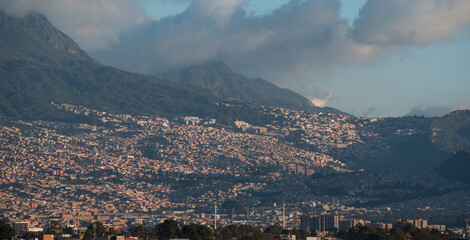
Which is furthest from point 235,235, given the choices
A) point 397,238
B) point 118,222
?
point 118,222

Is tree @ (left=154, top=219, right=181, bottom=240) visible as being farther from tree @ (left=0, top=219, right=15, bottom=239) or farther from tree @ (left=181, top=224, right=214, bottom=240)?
tree @ (left=0, top=219, right=15, bottom=239)

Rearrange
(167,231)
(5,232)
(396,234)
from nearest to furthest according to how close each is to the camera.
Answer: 1. (5,232)
2. (167,231)
3. (396,234)

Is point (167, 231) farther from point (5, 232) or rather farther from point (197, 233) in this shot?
point (5, 232)

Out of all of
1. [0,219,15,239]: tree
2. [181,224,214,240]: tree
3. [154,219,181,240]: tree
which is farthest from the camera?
[154,219,181,240]: tree

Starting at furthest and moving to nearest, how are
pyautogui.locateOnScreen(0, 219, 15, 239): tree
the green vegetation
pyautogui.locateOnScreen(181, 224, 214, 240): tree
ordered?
the green vegetation
pyautogui.locateOnScreen(181, 224, 214, 240): tree
pyautogui.locateOnScreen(0, 219, 15, 239): tree

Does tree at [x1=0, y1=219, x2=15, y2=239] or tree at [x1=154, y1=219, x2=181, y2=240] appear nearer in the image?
tree at [x1=0, y1=219, x2=15, y2=239]

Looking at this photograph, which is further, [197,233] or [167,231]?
[167,231]

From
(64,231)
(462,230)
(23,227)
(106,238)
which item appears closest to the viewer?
(106,238)

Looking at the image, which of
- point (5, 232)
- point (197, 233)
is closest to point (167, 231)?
point (197, 233)

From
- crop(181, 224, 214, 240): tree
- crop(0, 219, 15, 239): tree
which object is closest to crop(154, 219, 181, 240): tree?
crop(181, 224, 214, 240): tree

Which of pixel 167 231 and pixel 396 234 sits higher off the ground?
pixel 167 231

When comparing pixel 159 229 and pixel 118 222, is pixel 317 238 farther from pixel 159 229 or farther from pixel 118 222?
pixel 118 222
